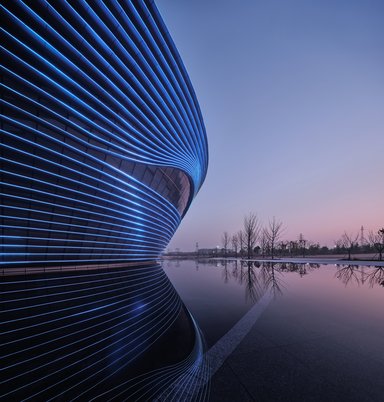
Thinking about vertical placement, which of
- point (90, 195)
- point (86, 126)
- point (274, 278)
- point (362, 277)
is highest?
point (86, 126)

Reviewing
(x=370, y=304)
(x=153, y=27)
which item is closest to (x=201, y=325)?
(x=370, y=304)

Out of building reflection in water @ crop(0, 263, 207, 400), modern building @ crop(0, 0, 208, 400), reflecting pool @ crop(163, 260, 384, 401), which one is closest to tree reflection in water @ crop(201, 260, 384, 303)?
reflecting pool @ crop(163, 260, 384, 401)

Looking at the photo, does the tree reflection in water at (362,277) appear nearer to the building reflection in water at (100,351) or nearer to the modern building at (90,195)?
the modern building at (90,195)

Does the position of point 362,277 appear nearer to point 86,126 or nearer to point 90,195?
point 90,195

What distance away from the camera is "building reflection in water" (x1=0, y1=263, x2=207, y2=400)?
276 cm

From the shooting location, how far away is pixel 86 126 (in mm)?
14734

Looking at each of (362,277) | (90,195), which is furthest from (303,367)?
(90,195)

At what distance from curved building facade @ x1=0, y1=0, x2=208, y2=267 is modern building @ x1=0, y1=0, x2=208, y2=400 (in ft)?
0.26

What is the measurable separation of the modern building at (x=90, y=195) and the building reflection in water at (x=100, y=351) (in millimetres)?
25

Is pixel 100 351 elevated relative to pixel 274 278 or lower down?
lower down

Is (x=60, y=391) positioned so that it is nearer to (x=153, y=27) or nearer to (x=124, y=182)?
(x=153, y=27)

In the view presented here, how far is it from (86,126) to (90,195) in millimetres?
4639

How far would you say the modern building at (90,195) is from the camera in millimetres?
3381

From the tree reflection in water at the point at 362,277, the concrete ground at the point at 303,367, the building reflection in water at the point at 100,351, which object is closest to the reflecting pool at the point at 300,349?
the concrete ground at the point at 303,367
